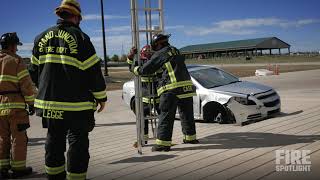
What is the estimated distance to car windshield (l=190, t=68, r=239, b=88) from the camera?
36.5 feet

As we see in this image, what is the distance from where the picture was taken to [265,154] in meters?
6.11

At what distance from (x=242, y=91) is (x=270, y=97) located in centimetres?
75

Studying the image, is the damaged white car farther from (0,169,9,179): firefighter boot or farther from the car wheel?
(0,169,9,179): firefighter boot

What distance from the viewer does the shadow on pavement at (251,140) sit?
6.80m

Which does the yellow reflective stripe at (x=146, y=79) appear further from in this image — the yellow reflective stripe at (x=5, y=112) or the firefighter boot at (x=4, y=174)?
the firefighter boot at (x=4, y=174)

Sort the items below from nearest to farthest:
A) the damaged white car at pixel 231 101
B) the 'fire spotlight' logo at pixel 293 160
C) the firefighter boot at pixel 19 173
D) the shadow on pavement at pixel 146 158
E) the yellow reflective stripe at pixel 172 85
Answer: the 'fire spotlight' logo at pixel 293 160 → the firefighter boot at pixel 19 173 → the shadow on pavement at pixel 146 158 → the yellow reflective stripe at pixel 172 85 → the damaged white car at pixel 231 101

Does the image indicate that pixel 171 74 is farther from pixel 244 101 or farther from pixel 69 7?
pixel 244 101

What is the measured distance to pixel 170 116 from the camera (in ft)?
22.8

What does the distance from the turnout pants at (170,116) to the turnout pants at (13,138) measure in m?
2.05

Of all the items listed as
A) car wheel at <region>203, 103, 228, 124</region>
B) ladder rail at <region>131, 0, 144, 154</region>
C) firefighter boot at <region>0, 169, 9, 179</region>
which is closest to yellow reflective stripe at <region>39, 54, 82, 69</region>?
firefighter boot at <region>0, 169, 9, 179</region>

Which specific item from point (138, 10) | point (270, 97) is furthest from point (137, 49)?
point (270, 97)

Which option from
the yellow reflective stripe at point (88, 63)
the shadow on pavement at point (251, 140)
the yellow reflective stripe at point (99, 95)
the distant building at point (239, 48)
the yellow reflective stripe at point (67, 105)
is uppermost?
the distant building at point (239, 48)

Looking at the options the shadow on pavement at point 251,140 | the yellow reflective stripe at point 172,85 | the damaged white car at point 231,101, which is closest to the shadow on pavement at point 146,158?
the shadow on pavement at point 251,140

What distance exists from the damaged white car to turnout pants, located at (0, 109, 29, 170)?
528 cm
